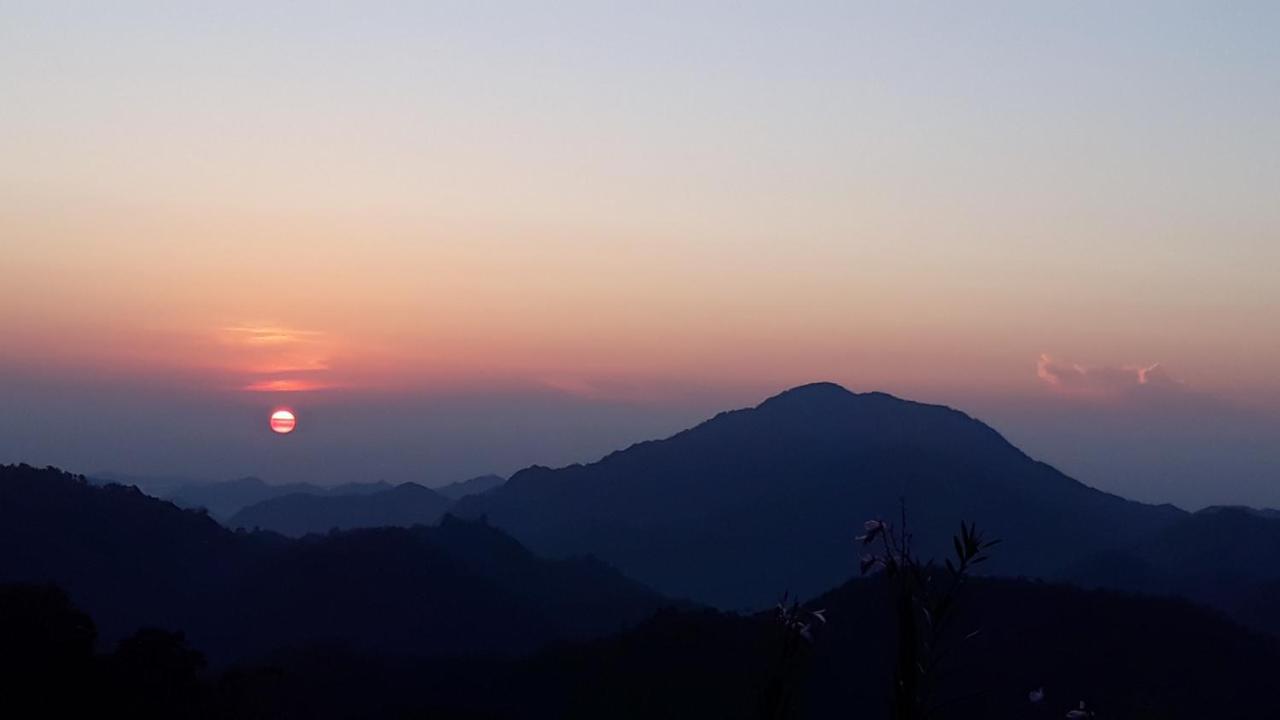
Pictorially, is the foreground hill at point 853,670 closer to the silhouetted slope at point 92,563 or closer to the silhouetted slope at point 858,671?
the silhouetted slope at point 858,671

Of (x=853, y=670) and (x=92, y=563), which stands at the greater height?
(x=92, y=563)

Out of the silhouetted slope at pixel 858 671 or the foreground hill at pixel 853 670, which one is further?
the silhouetted slope at pixel 858 671

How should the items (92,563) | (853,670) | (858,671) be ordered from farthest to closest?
1. (92,563)
2. (853,670)
3. (858,671)

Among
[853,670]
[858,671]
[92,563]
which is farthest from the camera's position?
[92,563]

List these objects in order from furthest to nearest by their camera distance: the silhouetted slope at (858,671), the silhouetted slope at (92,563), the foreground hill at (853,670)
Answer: the silhouetted slope at (92,563), the silhouetted slope at (858,671), the foreground hill at (853,670)

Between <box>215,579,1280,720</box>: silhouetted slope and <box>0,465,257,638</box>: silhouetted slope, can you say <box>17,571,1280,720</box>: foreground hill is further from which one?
<box>0,465,257,638</box>: silhouetted slope

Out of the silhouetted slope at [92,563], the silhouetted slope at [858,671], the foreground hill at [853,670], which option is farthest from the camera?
the silhouetted slope at [92,563]

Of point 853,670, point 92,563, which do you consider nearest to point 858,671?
point 853,670

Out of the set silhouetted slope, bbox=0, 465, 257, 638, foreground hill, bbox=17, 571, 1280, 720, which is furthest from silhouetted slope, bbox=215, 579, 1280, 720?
silhouetted slope, bbox=0, 465, 257, 638

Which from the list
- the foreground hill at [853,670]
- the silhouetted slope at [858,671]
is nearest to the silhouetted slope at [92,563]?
the foreground hill at [853,670]

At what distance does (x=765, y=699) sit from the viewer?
8680 millimetres

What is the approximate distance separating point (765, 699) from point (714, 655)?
122 m

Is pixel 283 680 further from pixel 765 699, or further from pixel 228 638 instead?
pixel 765 699

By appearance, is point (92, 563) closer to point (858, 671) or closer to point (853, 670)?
point (853, 670)
